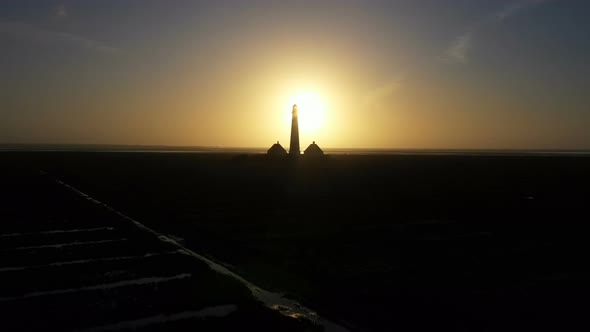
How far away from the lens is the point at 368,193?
25.6m

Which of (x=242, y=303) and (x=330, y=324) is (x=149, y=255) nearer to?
(x=242, y=303)

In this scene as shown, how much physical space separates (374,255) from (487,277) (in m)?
2.57

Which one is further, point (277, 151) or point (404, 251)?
point (277, 151)

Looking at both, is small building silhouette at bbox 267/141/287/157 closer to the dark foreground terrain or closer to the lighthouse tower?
the lighthouse tower

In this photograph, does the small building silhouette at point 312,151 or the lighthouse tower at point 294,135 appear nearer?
the lighthouse tower at point 294,135

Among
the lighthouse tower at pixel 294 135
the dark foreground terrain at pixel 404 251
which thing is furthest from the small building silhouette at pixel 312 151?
the dark foreground terrain at pixel 404 251

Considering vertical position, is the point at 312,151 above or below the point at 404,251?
above

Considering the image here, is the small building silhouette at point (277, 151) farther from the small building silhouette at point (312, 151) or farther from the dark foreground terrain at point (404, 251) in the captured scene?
the dark foreground terrain at point (404, 251)

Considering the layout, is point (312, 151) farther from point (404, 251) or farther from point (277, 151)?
point (404, 251)

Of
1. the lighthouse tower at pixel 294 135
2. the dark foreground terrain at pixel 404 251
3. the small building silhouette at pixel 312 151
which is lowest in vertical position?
the dark foreground terrain at pixel 404 251

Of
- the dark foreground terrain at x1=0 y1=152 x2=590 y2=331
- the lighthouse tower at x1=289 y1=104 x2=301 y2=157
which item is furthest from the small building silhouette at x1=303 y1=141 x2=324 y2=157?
the dark foreground terrain at x1=0 y1=152 x2=590 y2=331

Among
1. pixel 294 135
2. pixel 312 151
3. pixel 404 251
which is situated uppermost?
pixel 294 135

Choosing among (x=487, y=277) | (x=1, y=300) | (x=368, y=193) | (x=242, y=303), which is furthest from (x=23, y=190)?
(x=487, y=277)

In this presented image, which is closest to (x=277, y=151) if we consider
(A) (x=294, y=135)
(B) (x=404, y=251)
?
(A) (x=294, y=135)
